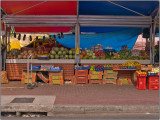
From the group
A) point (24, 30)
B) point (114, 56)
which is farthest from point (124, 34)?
point (24, 30)

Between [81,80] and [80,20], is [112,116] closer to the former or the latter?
[81,80]

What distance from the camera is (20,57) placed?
1088cm

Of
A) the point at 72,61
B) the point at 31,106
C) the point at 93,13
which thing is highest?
the point at 93,13

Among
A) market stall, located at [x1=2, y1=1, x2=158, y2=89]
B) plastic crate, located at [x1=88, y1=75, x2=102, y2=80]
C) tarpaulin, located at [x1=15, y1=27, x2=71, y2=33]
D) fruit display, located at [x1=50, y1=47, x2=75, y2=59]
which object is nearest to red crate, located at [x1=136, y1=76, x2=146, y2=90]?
market stall, located at [x1=2, y1=1, x2=158, y2=89]

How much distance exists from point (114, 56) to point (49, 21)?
12.3ft

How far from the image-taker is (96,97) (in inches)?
309

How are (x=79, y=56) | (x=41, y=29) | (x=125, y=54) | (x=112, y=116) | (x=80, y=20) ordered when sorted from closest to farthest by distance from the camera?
(x=112, y=116) → (x=80, y=20) → (x=79, y=56) → (x=125, y=54) → (x=41, y=29)

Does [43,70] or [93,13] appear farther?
[93,13]

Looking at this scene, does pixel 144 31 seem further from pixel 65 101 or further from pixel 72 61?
pixel 65 101

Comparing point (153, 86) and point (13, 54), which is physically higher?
point (13, 54)

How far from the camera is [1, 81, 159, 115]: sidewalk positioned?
665 centimetres

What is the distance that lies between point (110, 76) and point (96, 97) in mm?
2761

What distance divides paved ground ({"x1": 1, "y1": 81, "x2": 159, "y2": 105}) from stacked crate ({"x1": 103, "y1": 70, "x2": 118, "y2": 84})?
0.33 metres

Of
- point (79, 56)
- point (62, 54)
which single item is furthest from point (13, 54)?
point (79, 56)
